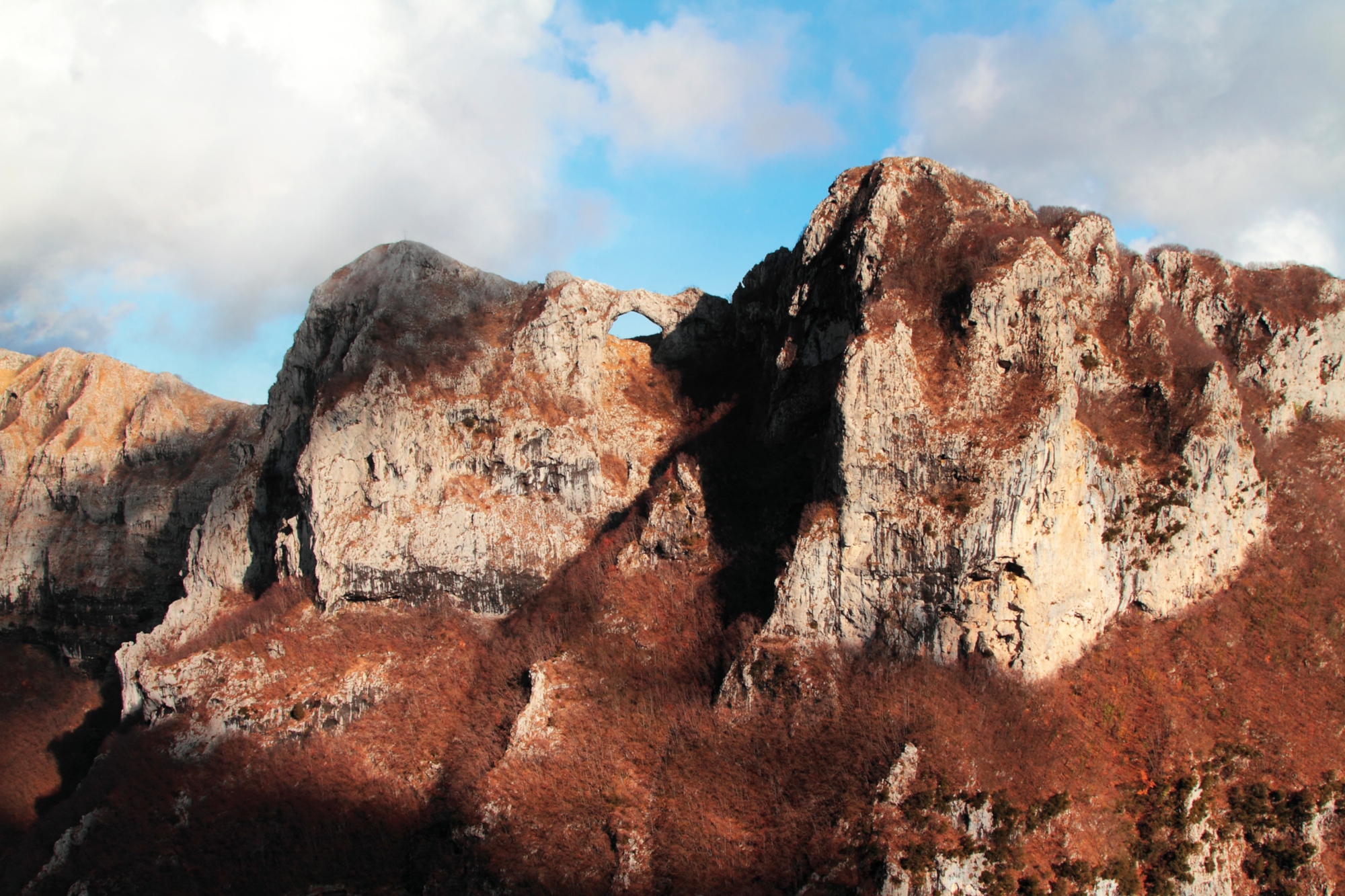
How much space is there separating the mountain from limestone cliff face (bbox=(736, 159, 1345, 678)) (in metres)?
0.16

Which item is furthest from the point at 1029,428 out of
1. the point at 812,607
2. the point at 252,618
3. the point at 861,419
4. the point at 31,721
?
the point at 31,721

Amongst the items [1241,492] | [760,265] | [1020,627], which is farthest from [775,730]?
→ [760,265]

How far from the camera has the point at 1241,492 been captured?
3247 centimetres

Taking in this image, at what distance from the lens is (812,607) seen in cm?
3183

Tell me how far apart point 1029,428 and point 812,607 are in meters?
10.7

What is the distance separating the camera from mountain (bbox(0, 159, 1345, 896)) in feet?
90.6

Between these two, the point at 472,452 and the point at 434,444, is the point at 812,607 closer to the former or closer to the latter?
the point at 472,452

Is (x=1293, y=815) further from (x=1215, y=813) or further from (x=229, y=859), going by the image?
(x=229, y=859)

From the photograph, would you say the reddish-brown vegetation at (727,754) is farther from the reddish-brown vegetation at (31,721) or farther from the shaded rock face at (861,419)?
the reddish-brown vegetation at (31,721)

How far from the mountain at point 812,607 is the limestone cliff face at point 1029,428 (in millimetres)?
157

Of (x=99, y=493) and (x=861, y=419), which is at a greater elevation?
(x=861, y=419)

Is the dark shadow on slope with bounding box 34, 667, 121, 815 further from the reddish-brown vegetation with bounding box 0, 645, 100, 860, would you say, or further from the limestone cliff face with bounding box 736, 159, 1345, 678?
the limestone cliff face with bounding box 736, 159, 1345, 678

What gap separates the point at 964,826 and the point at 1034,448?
44.1 ft

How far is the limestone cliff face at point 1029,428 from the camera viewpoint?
29688 mm
